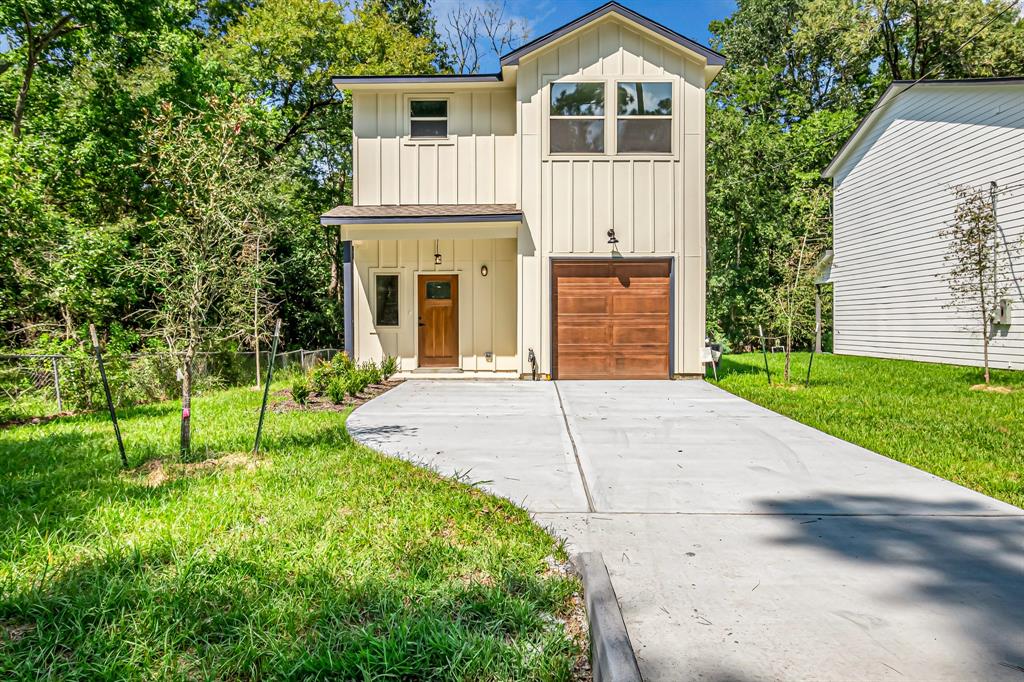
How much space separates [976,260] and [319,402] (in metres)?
12.2

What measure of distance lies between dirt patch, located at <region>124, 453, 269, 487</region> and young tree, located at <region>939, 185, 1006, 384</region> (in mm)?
11314

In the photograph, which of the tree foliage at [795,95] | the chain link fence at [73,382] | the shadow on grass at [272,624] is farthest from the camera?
the tree foliage at [795,95]

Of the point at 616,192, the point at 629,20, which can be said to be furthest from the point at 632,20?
the point at 616,192

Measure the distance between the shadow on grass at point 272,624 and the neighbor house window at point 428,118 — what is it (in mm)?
10571

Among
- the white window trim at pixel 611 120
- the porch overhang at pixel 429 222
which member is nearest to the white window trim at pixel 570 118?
the white window trim at pixel 611 120

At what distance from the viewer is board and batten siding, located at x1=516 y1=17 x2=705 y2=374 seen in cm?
1086

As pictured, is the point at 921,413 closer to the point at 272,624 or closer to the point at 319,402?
the point at 272,624

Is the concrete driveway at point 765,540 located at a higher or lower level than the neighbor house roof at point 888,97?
lower

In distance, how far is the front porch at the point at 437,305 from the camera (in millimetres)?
11883

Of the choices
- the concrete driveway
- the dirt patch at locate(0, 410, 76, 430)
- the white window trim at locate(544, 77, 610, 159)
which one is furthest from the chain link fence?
the white window trim at locate(544, 77, 610, 159)

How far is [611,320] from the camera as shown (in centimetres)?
1100

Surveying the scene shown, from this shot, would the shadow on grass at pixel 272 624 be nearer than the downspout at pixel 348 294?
Yes

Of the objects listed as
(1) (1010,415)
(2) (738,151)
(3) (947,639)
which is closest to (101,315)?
(3) (947,639)

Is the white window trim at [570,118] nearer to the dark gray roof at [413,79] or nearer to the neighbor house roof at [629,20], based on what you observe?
the neighbor house roof at [629,20]
